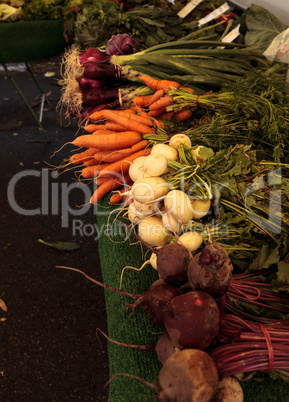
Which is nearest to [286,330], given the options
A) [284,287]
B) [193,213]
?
[284,287]

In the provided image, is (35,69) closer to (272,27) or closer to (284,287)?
(272,27)

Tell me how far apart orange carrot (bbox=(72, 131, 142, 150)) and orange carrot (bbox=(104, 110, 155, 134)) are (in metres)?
0.03

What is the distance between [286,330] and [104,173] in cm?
126

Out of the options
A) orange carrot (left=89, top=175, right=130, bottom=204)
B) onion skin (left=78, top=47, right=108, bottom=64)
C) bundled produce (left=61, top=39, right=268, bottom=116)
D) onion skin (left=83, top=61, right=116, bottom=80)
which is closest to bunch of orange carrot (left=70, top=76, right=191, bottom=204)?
orange carrot (left=89, top=175, right=130, bottom=204)

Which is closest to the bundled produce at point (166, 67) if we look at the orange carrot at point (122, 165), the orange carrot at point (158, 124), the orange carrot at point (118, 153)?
the orange carrot at point (158, 124)

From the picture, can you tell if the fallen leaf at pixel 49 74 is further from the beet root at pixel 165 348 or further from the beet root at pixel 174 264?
the beet root at pixel 165 348

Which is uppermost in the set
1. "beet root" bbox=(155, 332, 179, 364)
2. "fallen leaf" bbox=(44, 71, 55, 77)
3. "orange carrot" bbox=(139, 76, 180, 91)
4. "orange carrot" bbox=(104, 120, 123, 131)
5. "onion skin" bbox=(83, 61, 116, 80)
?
"onion skin" bbox=(83, 61, 116, 80)

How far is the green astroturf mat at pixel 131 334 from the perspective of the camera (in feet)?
3.20

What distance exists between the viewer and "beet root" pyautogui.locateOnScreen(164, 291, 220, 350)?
86 centimetres

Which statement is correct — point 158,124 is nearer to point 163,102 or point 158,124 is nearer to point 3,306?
point 163,102

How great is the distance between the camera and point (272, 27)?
2328 millimetres

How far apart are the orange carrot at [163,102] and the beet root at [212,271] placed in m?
1.15

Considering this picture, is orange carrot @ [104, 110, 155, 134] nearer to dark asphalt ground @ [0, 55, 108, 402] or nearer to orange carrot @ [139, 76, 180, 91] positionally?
orange carrot @ [139, 76, 180, 91]

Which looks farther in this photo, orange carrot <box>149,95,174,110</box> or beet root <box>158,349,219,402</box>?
orange carrot <box>149,95,174,110</box>
